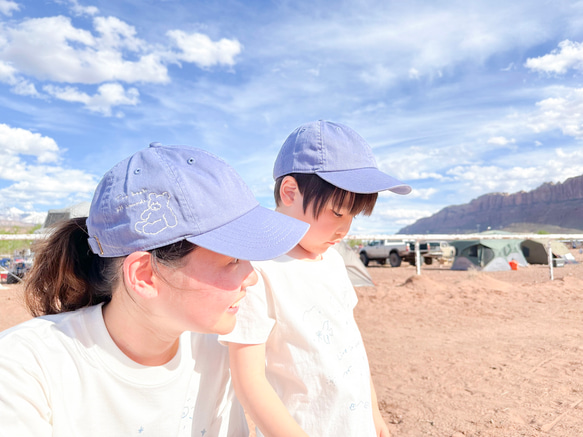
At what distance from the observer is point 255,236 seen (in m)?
Answer: 1.05

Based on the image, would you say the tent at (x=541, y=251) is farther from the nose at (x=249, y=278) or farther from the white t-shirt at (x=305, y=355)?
the nose at (x=249, y=278)

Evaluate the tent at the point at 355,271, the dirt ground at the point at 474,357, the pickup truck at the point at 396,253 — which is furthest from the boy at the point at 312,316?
the pickup truck at the point at 396,253

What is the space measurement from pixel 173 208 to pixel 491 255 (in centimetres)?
1720

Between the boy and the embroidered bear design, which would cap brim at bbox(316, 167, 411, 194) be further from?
the embroidered bear design

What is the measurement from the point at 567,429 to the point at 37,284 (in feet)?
10.9

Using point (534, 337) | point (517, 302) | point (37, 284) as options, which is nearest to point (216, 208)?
point (37, 284)

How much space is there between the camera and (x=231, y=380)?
1282 mm

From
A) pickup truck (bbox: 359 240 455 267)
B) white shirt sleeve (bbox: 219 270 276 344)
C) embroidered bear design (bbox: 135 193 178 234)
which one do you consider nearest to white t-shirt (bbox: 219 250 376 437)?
white shirt sleeve (bbox: 219 270 276 344)

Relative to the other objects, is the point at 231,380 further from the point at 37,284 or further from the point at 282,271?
the point at 37,284

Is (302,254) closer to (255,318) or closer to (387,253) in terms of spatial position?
(255,318)

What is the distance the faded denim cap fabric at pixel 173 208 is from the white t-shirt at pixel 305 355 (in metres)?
0.32

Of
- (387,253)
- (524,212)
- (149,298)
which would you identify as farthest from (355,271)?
(524,212)

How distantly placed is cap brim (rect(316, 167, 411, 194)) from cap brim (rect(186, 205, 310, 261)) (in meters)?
0.41

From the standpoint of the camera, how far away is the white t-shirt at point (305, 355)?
4.39 ft
